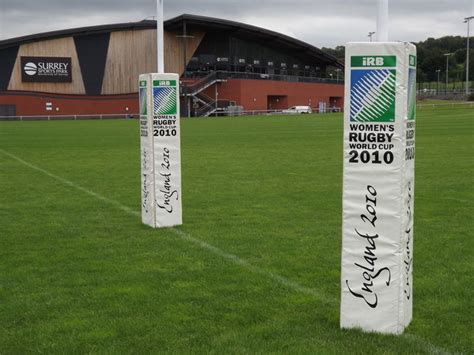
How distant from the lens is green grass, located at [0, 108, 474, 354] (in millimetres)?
5410

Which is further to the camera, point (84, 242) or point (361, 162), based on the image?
point (84, 242)

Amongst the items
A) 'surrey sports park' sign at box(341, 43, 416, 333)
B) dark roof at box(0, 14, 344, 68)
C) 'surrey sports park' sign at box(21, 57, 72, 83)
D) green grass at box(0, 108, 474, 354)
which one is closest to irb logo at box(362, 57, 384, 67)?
'surrey sports park' sign at box(341, 43, 416, 333)

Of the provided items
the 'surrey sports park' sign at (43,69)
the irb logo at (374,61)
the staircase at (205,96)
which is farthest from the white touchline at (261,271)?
the 'surrey sports park' sign at (43,69)

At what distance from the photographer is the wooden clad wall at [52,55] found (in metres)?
75.6

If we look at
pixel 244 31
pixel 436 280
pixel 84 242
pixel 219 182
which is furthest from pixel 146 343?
pixel 244 31

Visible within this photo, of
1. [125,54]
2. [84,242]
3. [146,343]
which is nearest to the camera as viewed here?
[146,343]

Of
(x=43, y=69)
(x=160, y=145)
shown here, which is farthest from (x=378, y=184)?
(x=43, y=69)

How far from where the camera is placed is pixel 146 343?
209 inches

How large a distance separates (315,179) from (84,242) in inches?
309

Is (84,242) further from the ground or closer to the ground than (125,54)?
closer to the ground

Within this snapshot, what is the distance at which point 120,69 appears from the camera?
7894 cm

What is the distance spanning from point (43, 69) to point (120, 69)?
8817mm

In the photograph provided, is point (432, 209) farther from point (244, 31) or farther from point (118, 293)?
point (244, 31)

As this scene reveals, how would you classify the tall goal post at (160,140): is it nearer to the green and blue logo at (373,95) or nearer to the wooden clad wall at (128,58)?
the green and blue logo at (373,95)
